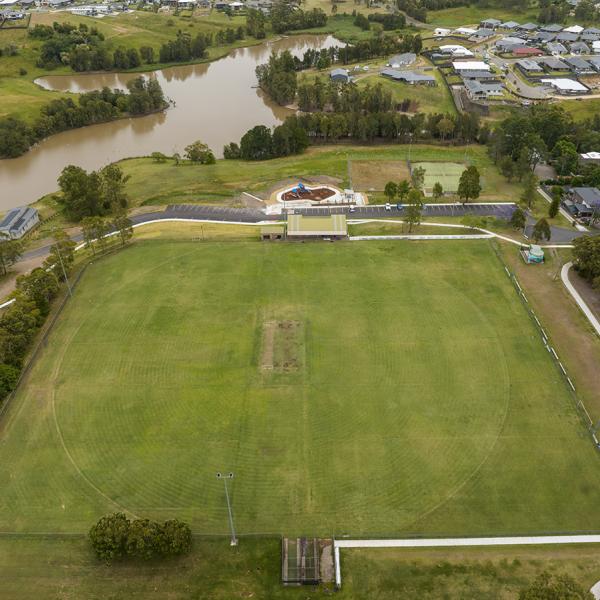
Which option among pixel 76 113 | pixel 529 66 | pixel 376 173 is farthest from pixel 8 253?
pixel 529 66

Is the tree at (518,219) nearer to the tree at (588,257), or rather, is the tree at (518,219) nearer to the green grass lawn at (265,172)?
the tree at (588,257)

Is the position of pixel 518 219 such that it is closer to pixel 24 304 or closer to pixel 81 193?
pixel 24 304

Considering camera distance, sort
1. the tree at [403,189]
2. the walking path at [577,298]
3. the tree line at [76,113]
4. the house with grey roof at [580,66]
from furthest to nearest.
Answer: the house with grey roof at [580,66] < the tree line at [76,113] < the tree at [403,189] < the walking path at [577,298]

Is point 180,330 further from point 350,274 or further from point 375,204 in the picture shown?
point 375,204

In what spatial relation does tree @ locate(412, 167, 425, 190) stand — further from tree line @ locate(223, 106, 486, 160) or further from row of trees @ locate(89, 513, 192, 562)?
row of trees @ locate(89, 513, 192, 562)

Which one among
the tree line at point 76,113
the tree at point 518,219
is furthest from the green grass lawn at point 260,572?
the tree line at point 76,113

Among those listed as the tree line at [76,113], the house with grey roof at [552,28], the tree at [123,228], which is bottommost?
the tree at [123,228]

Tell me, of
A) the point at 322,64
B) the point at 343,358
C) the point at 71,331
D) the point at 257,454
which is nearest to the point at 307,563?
the point at 257,454
